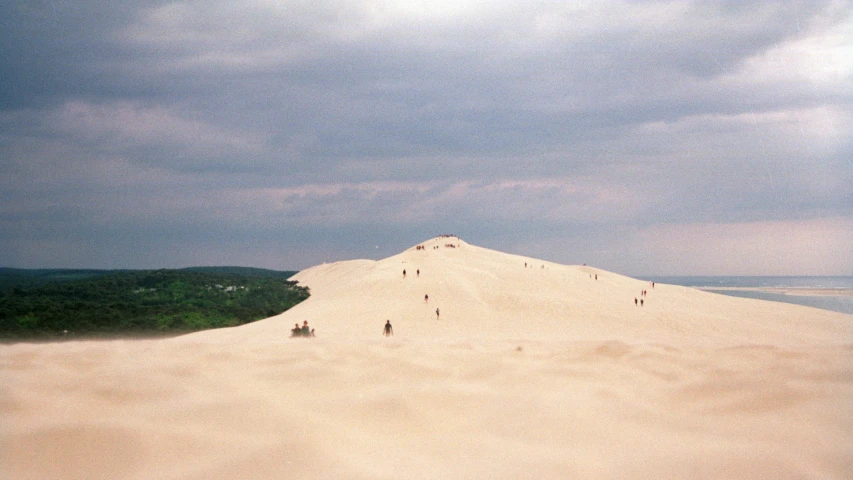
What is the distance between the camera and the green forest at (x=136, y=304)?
101ft

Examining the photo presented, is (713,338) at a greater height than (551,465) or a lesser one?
lesser

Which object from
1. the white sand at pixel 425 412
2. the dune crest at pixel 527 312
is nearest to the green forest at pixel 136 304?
the dune crest at pixel 527 312

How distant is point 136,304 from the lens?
43.2 metres

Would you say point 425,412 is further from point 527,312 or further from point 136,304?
Answer: point 136,304

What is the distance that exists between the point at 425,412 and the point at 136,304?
147 ft

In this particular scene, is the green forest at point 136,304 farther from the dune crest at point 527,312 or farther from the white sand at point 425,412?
the white sand at point 425,412

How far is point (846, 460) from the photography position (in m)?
3.55

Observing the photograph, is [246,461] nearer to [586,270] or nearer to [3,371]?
[3,371]

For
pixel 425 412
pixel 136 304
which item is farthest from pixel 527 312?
pixel 425 412

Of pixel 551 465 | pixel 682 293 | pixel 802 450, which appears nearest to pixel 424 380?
pixel 551 465

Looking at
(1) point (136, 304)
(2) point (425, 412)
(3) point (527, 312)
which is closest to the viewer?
(2) point (425, 412)

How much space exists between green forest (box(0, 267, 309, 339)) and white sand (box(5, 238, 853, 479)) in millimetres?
22416

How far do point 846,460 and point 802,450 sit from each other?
0.76 feet

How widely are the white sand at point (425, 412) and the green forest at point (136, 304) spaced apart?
2242cm
